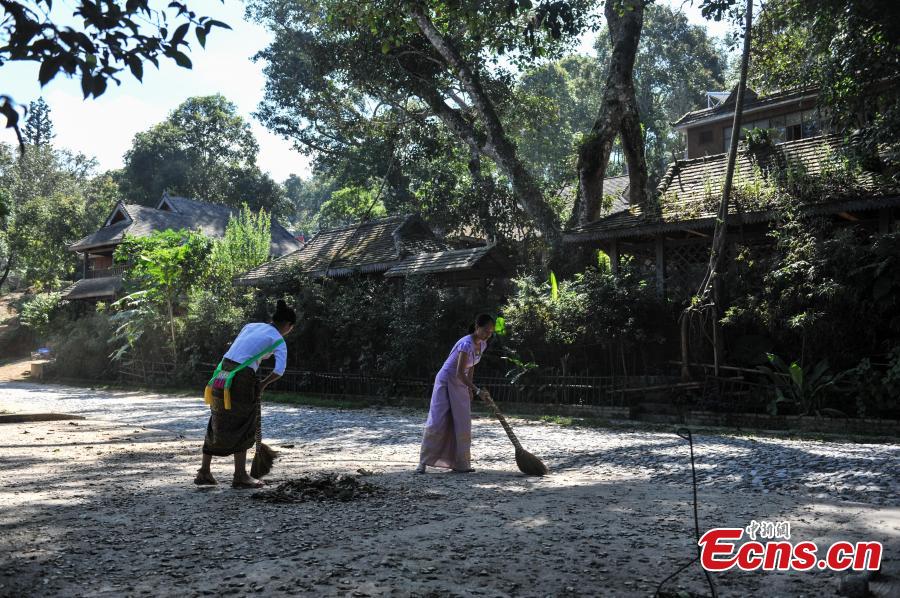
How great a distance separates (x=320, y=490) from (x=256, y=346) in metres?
1.43

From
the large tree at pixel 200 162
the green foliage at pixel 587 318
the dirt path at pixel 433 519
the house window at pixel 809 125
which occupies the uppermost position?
the large tree at pixel 200 162

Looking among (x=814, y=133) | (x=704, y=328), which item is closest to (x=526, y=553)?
(x=704, y=328)

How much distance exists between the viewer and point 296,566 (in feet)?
14.5

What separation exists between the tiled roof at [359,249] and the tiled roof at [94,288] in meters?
14.8

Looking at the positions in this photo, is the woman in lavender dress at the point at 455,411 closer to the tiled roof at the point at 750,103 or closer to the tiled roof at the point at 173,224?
the tiled roof at the point at 750,103

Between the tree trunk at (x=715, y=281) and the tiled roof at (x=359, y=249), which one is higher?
the tiled roof at (x=359, y=249)

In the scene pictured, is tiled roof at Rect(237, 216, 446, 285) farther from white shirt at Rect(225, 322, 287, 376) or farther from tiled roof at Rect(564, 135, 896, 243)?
white shirt at Rect(225, 322, 287, 376)

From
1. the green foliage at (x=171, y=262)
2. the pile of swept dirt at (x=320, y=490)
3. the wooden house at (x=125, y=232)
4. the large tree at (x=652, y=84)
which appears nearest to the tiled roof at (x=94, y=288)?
the wooden house at (x=125, y=232)

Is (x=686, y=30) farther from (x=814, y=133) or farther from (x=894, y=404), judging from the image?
(x=894, y=404)

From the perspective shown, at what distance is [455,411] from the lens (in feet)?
26.5

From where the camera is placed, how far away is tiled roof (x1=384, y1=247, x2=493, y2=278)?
59.9 ft

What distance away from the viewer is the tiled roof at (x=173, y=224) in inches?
1483

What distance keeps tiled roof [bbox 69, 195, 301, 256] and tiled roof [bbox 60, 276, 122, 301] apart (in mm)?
1776

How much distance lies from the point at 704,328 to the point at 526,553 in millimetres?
9600
